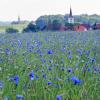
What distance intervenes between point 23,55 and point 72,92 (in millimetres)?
2953

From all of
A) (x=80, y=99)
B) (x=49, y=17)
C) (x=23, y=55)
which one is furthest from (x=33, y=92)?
(x=49, y=17)

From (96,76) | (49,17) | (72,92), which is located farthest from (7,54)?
(49,17)

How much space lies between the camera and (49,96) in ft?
12.4

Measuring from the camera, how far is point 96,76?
473 centimetres

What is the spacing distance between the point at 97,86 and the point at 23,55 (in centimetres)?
244

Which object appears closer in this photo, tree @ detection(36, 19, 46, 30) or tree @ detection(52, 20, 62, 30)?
tree @ detection(52, 20, 62, 30)

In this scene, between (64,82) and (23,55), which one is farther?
(23,55)

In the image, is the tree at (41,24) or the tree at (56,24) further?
the tree at (41,24)

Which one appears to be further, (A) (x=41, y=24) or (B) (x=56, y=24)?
(A) (x=41, y=24)

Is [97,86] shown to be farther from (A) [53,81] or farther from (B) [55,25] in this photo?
(B) [55,25]

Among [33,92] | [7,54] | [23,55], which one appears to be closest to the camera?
[33,92]

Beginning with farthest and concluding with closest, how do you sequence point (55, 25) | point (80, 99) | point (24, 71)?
point (55, 25), point (24, 71), point (80, 99)

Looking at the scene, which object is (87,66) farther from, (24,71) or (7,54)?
(7,54)

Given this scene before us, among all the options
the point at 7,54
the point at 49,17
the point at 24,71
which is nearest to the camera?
the point at 24,71
